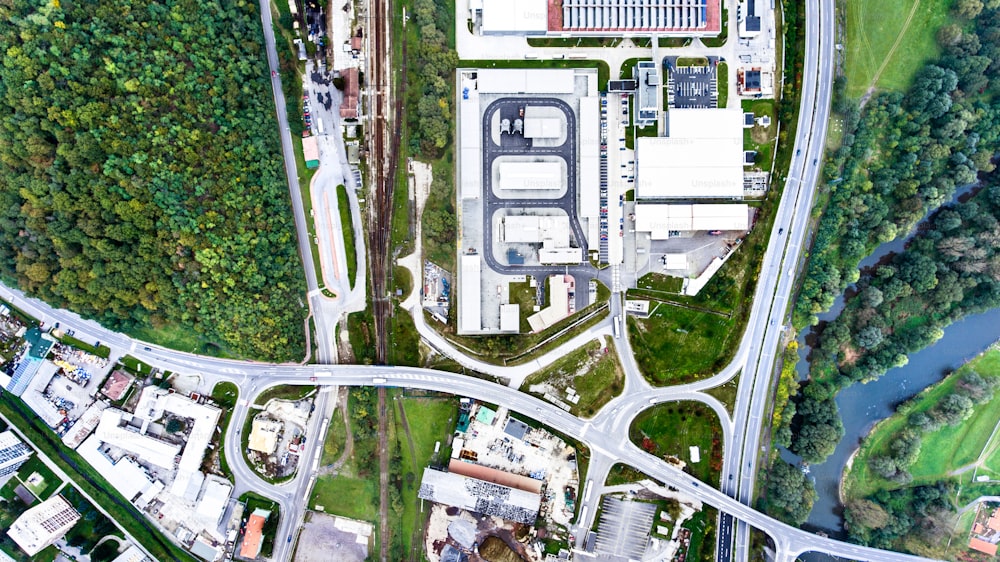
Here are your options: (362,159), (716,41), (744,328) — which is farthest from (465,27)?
(744,328)

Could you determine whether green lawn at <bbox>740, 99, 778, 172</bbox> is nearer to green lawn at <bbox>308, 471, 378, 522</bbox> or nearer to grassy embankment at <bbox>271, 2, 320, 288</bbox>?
grassy embankment at <bbox>271, 2, 320, 288</bbox>

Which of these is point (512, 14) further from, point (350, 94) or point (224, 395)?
point (224, 395)

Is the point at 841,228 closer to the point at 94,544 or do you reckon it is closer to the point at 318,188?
the point at 318,188

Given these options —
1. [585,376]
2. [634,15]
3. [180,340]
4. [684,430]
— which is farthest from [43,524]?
[634,15]

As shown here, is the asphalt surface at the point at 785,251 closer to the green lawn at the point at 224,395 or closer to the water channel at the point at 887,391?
the water channel at the point at 887,391

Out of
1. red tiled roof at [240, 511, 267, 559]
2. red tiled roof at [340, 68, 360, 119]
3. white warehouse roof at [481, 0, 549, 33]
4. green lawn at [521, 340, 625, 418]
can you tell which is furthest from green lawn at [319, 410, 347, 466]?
white warehouse roof at [481, 0, 549, 33]

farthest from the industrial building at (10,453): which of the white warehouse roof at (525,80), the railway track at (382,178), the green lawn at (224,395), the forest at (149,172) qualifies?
the white warehouse roof at (525,80)

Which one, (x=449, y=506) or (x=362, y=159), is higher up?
(x=362, y=159)
